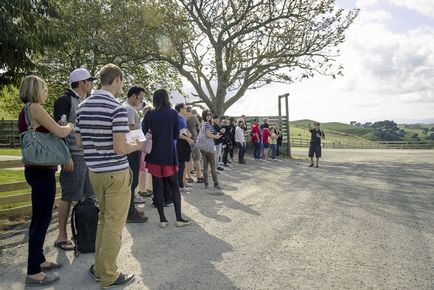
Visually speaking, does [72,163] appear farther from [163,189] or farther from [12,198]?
[12,198]

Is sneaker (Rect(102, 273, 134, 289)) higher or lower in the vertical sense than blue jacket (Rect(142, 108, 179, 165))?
lower

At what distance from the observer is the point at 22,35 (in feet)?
24.1

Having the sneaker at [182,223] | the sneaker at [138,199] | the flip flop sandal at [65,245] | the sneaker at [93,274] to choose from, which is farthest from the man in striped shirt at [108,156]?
the sneaker at [138,199]

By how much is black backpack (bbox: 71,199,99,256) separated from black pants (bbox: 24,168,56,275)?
2.38 feet

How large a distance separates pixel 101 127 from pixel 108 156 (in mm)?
295

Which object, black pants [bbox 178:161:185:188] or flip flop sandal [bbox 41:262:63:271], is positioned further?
black pants [bbox 178:161:185:188]

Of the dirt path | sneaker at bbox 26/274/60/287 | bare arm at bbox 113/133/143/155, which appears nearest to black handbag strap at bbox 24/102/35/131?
bare arm at bbox 113/133/143/155

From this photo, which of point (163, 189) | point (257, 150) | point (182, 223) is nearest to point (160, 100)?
point (163, 189)

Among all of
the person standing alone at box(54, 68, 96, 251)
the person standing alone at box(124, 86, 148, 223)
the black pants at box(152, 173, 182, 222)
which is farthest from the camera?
the black pants at box(152, 173, 182, 222)

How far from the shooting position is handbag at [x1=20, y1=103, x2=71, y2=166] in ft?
12.1

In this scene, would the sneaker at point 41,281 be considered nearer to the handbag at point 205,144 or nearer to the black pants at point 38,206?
the black pants at point 38,206

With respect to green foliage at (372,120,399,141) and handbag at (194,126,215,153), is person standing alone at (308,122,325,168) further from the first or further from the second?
green foliage at (372,120,399,141)

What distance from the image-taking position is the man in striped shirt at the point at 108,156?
357 cm

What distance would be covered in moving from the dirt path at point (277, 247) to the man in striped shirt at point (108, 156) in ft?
1.75
